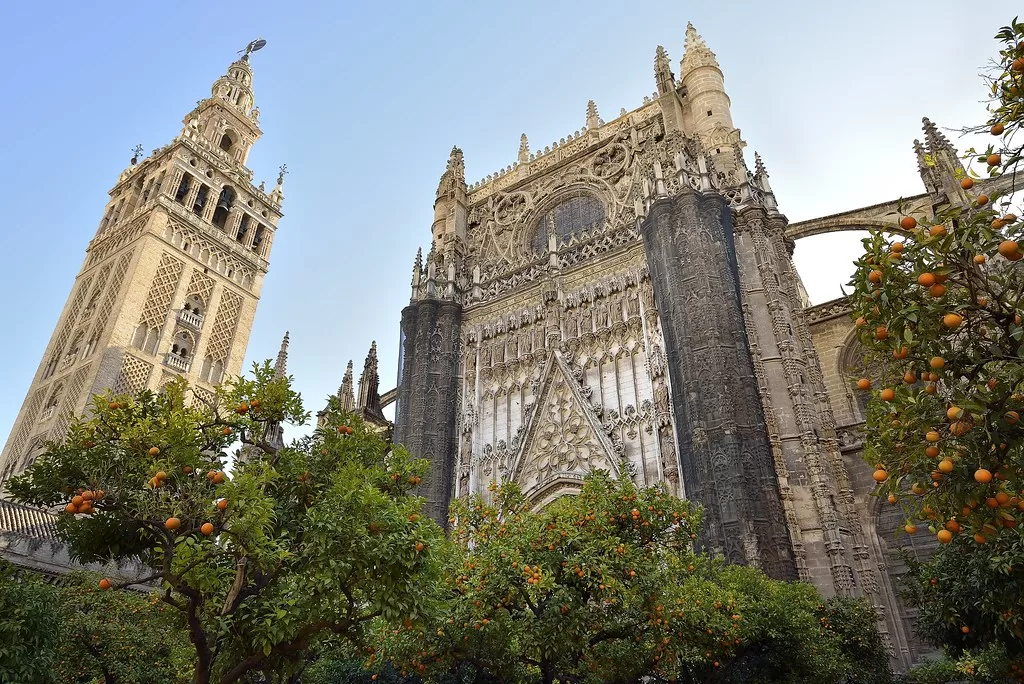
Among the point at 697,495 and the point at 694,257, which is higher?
the point at 694,257

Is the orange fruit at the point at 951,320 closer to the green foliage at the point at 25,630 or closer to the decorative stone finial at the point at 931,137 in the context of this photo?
the green foliage at the point at 25,630

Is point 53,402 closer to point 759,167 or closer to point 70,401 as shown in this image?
point 70,401

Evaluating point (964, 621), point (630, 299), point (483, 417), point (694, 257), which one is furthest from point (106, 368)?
point (964, 621)

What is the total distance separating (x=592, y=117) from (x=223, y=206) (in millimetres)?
22341

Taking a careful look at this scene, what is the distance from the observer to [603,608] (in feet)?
30.4

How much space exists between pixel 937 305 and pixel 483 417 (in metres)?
15.2

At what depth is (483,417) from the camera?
19.2 m

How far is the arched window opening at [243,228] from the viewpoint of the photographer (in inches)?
1448

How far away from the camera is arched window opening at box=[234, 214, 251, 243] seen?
121 feet

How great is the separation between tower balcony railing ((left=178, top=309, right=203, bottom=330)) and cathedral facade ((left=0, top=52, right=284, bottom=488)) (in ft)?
0.16

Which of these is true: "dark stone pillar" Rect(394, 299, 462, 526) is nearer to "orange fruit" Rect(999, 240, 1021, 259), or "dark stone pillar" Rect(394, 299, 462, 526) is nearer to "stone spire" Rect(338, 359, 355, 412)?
"stone spire" Rect(338, 359, 355, 412)

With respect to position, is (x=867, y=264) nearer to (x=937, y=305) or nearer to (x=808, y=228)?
(x=937, y=305)

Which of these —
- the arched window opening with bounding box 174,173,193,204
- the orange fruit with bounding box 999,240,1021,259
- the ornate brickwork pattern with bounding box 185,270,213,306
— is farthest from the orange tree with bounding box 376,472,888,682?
the arched window opening with bounding box 174,173,193,204

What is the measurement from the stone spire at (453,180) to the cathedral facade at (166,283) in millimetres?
13441
